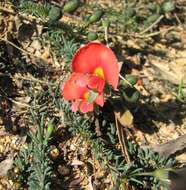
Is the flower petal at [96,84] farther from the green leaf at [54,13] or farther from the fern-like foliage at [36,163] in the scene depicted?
the green leaf at [54,13]

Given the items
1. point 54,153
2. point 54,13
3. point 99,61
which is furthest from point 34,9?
point 54,153

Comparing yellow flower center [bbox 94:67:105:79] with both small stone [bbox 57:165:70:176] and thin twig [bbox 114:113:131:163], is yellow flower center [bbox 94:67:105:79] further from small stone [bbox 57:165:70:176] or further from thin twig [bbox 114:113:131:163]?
small stone [bbox 57:165:70:176]

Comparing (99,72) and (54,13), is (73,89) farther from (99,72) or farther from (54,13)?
(54,13)

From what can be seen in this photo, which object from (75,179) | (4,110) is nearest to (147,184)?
(75,179)

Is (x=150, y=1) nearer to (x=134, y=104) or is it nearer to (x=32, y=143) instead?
(x=134, y=104)

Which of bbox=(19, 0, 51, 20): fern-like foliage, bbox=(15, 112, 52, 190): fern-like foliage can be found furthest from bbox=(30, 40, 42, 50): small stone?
bbox=(15, 112, 52, 190): fern-like foliage

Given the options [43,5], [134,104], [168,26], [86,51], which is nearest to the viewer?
[86,51]
